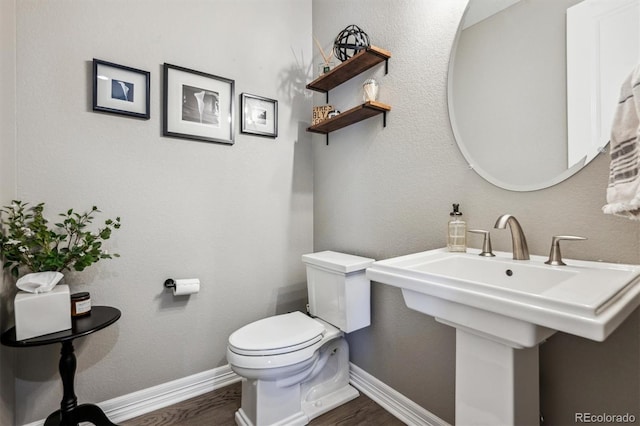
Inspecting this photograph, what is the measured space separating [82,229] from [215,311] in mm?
839

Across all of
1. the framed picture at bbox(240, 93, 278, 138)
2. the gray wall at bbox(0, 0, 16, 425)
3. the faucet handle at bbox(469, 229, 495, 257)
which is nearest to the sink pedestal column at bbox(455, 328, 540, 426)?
the faucet handle at bbox(469, 229, 495, 257)

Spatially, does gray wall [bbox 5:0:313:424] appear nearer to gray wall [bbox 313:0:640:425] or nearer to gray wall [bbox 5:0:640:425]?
gray wall [bbox 5:0:640:425]

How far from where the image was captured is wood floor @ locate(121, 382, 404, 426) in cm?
146

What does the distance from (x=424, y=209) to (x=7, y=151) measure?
6.14 feet

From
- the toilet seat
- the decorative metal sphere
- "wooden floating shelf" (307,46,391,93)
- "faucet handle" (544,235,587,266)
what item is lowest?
the toilet seat

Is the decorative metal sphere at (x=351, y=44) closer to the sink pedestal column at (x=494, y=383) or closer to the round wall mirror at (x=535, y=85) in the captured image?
the round wall mirror at (x=535, y=85)

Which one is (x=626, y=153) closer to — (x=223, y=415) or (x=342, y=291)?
(x=342, y=291)

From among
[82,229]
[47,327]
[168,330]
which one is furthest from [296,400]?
[82,229]

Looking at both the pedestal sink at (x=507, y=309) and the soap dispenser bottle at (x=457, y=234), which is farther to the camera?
the soap dispenser bottle at (x=457, y=234)

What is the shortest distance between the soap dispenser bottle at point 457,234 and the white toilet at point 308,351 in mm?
489

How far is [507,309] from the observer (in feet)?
2.15

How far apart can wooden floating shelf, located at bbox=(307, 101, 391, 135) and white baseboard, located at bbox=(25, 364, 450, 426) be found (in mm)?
1521

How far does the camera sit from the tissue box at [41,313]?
1088 millimetres

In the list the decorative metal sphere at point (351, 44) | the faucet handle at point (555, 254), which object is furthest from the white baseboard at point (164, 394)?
the decorative metal sphere at point (351, 44)
